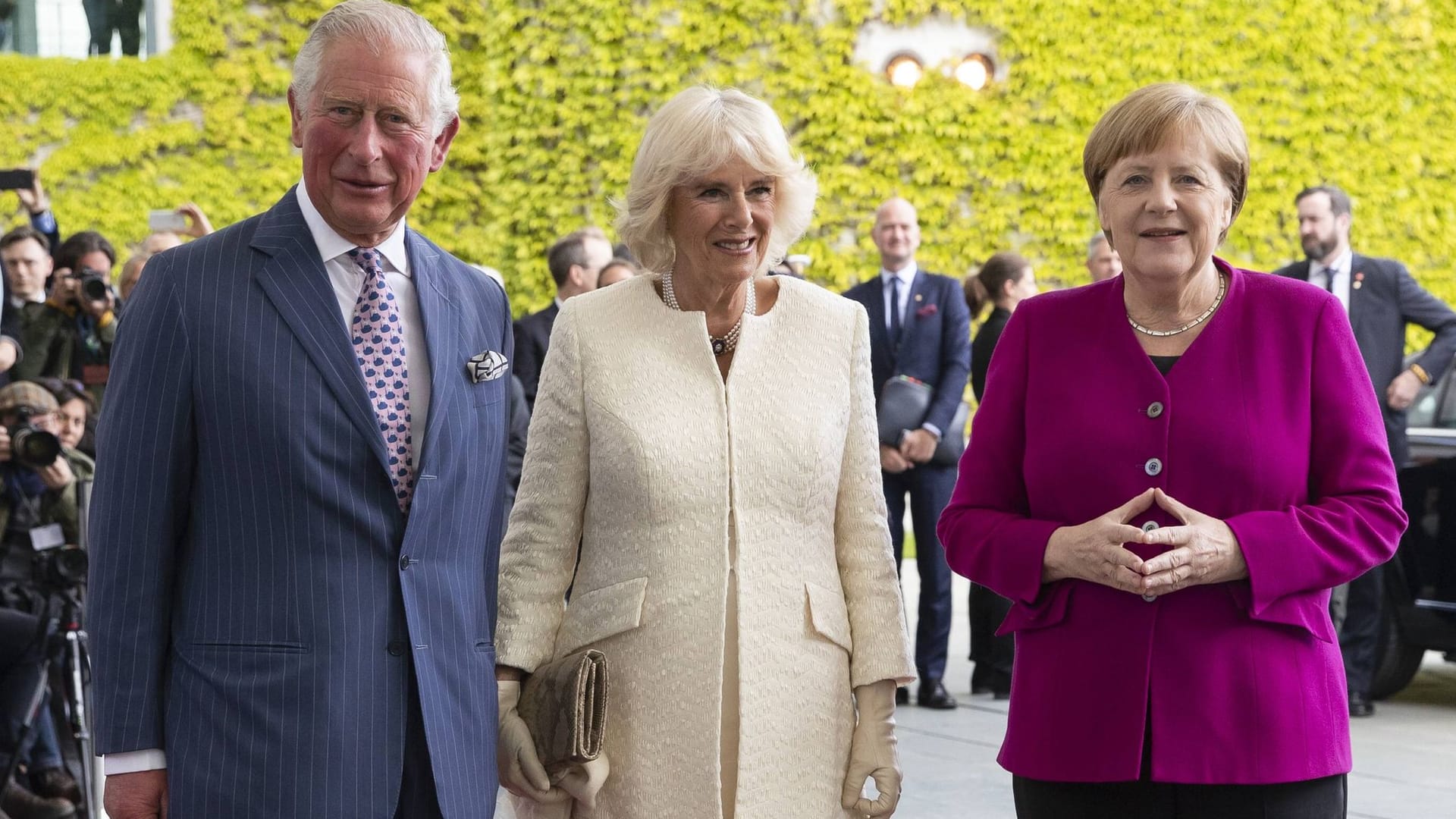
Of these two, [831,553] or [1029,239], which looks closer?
[831,553]

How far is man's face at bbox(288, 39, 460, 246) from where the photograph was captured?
2.43 m

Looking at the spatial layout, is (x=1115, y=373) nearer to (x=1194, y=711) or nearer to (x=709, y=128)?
(x=1194, y=711)

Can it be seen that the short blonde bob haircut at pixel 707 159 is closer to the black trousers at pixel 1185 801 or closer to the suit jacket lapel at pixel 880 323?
the black trousers at pixel 1185 801

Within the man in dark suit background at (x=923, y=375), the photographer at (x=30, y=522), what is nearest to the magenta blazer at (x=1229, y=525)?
the photographer at (x=30, y=522)

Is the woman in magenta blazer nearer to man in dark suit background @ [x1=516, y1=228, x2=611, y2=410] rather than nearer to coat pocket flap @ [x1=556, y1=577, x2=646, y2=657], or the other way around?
coat pocket flap @ [x1=556, y1=577, x2=646, y2=657]

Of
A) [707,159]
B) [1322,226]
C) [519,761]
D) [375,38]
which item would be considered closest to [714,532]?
[519,761]

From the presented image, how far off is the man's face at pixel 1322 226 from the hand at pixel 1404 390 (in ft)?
2.30

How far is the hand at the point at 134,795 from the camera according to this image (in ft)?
7.59

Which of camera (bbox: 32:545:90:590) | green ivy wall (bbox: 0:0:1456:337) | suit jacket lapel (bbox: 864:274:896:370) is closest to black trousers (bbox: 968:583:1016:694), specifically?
suit jacket lapel (bbox: 864:274:896:370)

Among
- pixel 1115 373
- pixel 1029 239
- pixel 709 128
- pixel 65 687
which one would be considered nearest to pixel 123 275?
pixel 65 687

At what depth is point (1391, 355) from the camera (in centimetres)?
727

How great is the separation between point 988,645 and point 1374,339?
7.39 feet

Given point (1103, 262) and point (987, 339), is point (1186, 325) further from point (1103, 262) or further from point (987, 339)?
point (1103, 262)

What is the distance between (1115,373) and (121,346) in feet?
5.17
